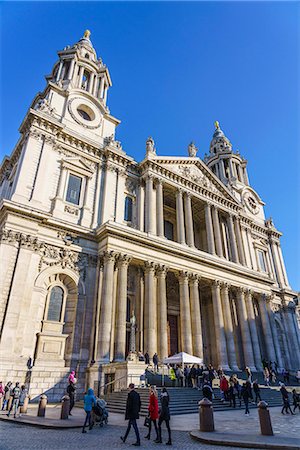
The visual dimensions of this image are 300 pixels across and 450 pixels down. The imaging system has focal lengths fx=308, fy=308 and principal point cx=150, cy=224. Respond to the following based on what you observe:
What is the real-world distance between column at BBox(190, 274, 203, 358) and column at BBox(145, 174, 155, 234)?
562cm

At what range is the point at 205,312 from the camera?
101 feet

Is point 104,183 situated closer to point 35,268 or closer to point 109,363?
point 35,268

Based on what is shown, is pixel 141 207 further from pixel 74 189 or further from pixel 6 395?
pixel 6 395

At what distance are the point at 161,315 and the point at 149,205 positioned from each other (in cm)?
1039

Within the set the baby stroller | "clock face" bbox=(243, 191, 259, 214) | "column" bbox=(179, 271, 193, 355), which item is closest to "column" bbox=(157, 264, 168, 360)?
"column" bbox=(179, 271, 193, 355)

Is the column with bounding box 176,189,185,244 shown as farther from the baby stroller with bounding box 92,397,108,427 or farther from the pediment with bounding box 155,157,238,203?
the baby stroller with bounding box 92,397,108,427

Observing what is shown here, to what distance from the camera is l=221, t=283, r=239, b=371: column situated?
2569 centimetres

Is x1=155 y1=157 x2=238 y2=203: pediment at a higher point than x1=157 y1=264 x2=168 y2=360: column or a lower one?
higher

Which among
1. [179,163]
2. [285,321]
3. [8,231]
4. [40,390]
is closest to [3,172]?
[8,231]

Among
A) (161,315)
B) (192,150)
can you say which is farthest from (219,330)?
(192,150)

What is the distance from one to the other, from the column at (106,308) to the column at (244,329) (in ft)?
46.2

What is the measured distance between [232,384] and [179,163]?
23.1 m

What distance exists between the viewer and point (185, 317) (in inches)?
949

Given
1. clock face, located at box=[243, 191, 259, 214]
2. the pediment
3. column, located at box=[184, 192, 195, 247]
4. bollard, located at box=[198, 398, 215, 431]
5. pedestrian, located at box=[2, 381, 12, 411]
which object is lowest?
bollard, located at box=[198, 398, 215, 431]
